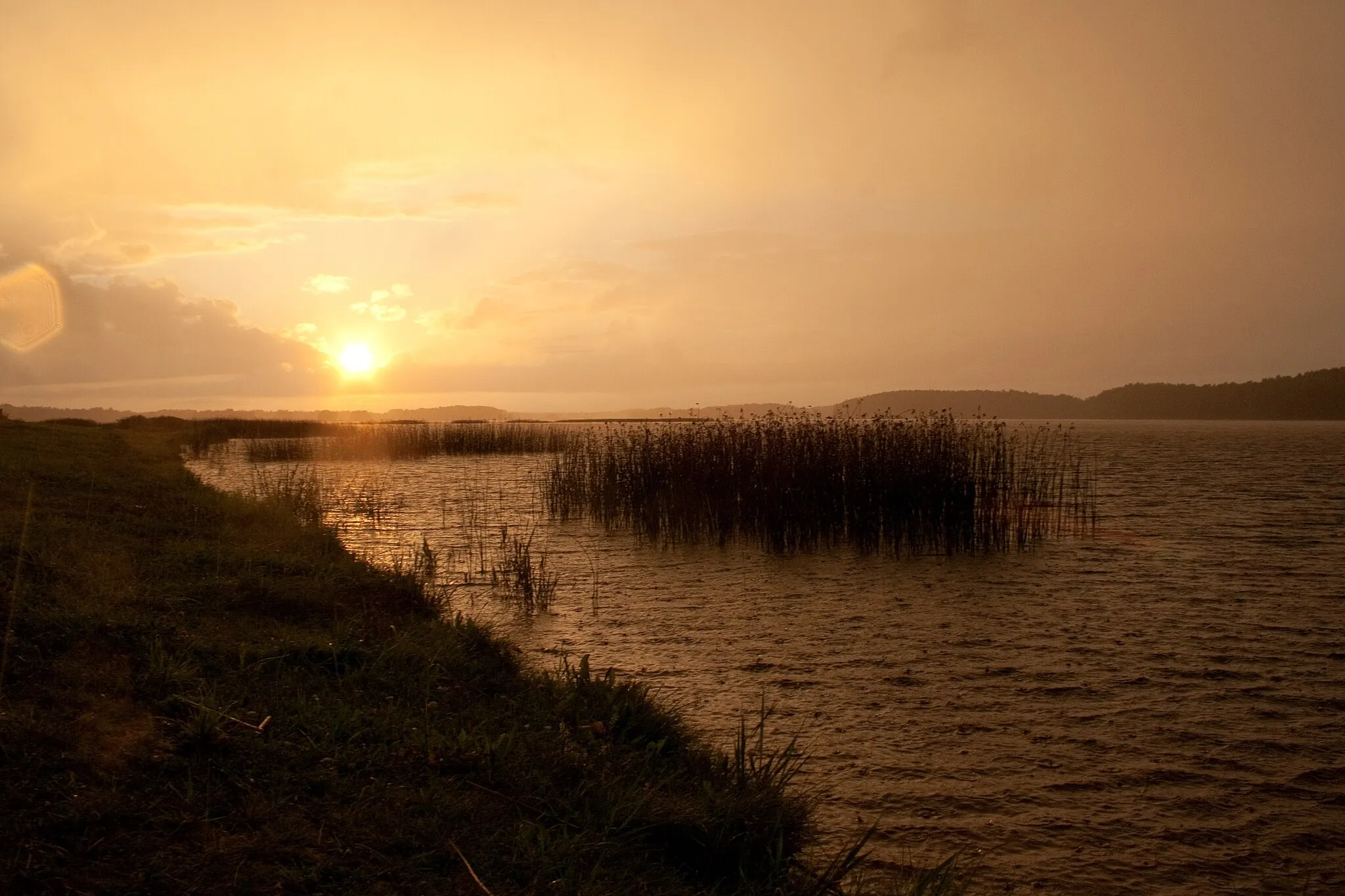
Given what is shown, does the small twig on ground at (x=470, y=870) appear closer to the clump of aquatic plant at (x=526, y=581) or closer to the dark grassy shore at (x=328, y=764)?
the dark grassy shore at (x=328, y=764)

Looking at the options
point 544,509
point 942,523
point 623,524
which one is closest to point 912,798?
point 942,523

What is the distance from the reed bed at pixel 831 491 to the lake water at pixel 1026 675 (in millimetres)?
923

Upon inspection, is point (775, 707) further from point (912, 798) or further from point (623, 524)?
point (623, 524)

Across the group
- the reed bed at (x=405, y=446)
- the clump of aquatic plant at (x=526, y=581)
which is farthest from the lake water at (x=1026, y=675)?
the reed bed at (x=405, y=446)

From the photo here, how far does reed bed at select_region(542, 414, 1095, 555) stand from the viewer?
14.6m

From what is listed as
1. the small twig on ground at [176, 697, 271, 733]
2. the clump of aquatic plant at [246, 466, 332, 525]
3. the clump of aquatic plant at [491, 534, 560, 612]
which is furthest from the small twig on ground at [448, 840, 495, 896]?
the clump of aquatic plant at [246, 466, 332, 525]

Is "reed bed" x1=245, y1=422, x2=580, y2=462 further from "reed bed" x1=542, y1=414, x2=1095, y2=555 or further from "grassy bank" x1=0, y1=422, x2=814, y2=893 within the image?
"grassy bank" x1=0, y1=422, x2=814, y2=893

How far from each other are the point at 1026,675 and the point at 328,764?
21.3 ft

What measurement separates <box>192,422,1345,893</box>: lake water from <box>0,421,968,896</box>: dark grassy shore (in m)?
0.98

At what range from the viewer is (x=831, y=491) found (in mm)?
15289

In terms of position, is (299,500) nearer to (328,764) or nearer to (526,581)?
(526,581)

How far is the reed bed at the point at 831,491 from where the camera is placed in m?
14.6

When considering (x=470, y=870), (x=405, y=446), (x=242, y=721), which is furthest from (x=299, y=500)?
(x=405, y=446)

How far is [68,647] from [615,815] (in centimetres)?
371
